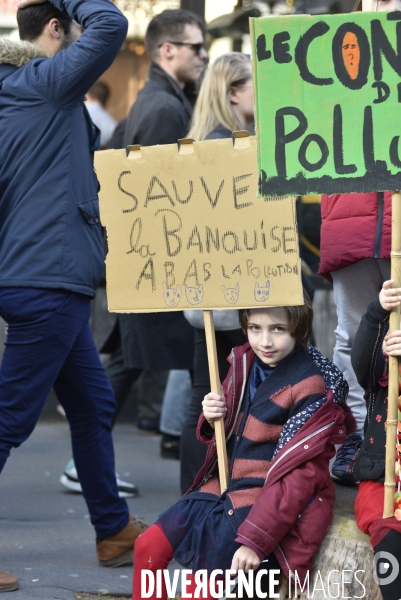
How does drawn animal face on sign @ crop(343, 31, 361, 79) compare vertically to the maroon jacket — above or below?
above

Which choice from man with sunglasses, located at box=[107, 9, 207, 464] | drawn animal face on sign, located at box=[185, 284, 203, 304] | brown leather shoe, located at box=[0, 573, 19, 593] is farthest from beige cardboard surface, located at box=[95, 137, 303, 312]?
man with sunglasses, located at box=[107, 9, 207, 464]

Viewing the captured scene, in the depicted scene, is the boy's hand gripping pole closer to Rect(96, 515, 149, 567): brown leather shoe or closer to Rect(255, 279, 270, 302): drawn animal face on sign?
Rect(255, 279, 270, 302): drawn animal face on sign

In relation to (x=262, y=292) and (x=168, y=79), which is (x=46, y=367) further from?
(x=168, y=79)

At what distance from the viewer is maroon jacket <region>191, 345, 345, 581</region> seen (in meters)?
3.05

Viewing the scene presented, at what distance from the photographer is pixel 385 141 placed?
298 cm

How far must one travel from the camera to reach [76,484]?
5.29 m

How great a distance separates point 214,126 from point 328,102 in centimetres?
144

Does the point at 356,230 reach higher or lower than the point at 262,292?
higher

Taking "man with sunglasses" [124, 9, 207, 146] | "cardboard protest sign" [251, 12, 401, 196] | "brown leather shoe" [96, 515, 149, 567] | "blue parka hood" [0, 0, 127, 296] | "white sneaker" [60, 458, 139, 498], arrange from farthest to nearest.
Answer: "white sneaker" [60, 458, 139, 498] → "man with sunglasses" [124, 9, 207, 146] → "brown leather shoe" [96, 515, 149, 567] → "blue parka hood" [0, 0, 127, 296] → "cardboard protest sign" [251, 12, 401, 196]

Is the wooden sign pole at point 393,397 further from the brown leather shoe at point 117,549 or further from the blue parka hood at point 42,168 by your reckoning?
the brown leather shoe at point 117,549

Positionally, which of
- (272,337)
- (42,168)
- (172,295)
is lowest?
(272,337)

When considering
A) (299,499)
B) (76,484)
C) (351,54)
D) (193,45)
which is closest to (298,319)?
(299,499)

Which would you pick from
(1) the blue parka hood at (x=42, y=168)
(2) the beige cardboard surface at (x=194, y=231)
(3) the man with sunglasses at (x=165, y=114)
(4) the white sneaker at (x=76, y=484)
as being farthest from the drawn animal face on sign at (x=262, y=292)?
(4) the white sneaker at (x=76, y=484)

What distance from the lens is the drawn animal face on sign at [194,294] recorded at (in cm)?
336
